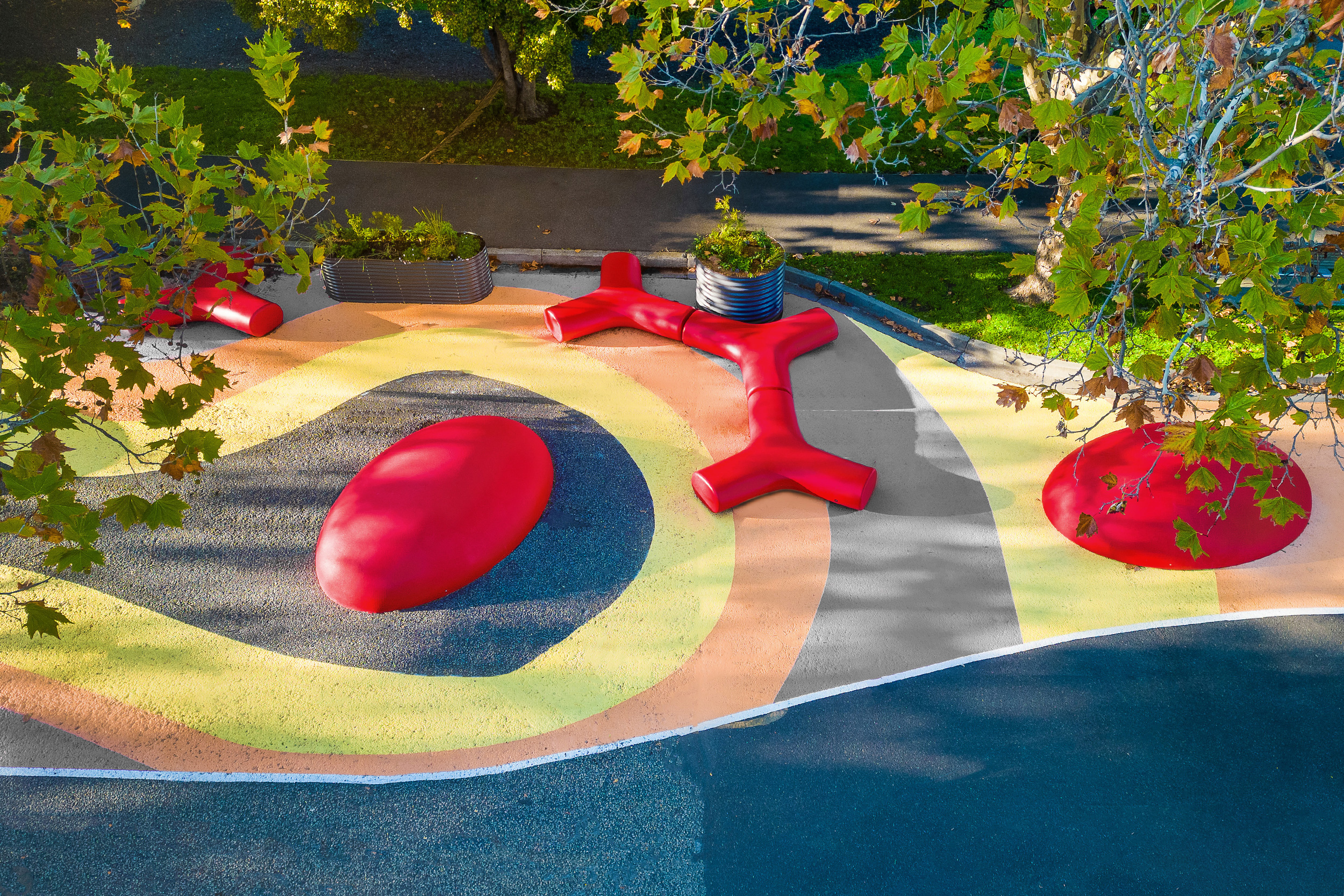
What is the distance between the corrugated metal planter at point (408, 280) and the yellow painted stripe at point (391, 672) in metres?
4.48

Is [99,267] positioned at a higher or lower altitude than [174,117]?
lower

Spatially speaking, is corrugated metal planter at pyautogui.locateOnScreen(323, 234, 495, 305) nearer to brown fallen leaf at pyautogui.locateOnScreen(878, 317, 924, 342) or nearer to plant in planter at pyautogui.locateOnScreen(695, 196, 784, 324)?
plant in planter at pyautogui.locateOnScreen(695, 196, 784, 324)

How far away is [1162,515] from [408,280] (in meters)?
9.40

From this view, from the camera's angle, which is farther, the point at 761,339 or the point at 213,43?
the point at 213,43

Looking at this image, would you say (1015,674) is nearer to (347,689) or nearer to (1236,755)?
(1236,755)

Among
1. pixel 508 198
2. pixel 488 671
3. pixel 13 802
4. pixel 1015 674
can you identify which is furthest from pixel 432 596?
pixel 508 198

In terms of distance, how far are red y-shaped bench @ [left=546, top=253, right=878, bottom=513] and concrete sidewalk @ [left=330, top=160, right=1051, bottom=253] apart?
1810 mm

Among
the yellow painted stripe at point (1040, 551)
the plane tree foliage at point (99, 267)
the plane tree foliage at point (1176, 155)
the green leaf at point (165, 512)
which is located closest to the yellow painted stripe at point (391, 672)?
the plane tree foliage at point (99, 267)

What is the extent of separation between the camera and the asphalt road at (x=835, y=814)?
5.89 m

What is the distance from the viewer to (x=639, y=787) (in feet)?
20.9

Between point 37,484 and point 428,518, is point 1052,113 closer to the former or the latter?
point 428,518

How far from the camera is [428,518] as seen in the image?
300 inches

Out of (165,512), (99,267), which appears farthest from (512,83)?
(165,512)

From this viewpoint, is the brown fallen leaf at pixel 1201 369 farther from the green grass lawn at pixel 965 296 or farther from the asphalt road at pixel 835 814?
the green grass lawn at pixel 965 296
